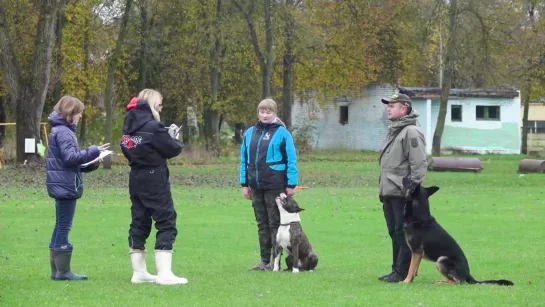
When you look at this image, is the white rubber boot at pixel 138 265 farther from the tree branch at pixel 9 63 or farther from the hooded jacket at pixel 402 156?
the tree branch at pixel 9 63

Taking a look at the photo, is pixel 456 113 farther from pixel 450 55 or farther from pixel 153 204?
pixel 153 204

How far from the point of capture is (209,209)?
22.6 m

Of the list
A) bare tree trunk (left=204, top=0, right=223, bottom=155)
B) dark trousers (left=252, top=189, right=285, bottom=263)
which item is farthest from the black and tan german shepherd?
bare tree trunk (left=204, top=0, right=223, bottom=155)

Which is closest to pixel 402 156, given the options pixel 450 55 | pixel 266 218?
pixel 266 218

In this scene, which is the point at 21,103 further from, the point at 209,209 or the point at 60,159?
the point at 60,159

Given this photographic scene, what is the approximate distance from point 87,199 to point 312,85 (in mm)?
40705

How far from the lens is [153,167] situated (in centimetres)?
1070

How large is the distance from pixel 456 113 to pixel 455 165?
75.9 feet

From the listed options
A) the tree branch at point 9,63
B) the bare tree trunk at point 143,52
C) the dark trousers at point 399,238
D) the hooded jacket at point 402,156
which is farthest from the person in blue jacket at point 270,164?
the bare tree trunk at point 143,52

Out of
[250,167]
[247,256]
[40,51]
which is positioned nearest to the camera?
[250,167]

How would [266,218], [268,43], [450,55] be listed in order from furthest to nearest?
1. [450,55]
2. [268,43]
3. [266,218]

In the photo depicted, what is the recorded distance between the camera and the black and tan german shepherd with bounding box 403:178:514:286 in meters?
10.7

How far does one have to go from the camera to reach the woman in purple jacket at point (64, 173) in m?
10.9

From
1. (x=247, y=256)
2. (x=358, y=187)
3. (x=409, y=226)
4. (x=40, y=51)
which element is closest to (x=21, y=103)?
(x=40, y=51)
